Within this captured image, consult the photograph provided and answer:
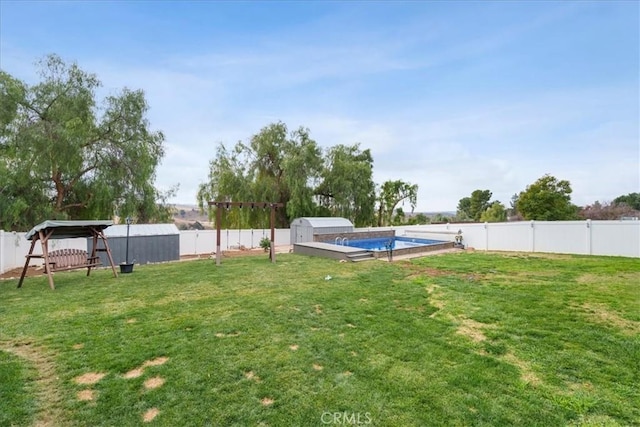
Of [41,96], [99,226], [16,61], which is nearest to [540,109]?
[99,226]

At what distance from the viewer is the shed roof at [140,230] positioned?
11.8 meters

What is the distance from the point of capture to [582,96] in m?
12.2

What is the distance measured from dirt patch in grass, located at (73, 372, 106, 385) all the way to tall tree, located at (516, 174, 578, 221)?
32.6 meters

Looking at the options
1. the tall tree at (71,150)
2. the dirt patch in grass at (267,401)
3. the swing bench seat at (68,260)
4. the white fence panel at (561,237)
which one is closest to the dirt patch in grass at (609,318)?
the dirt patch in grass at (267,401)

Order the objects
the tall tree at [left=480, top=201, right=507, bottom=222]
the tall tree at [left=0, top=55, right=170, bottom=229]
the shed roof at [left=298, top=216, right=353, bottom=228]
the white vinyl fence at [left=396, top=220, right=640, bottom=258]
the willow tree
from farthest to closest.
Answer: the tall tree at [left=480, top=201, right=507, bottom=222]
the willow tree
the shed roof at [left=298, top=216, right=353, bottom=228]
the white vinyl fence at [left=396, top=220, right=640, bottom=258]
the tall tree at [left=0, top=55, right=170, bottom=229]

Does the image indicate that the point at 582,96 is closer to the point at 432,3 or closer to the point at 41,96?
the point at 432,3

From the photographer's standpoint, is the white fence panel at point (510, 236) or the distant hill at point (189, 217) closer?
the white fence panel at point (510, 236)

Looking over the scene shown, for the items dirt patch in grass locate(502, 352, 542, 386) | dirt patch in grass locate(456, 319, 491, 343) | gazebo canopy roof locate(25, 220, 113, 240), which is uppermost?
gazebo canopy roof locate(25, 220, 113, 240)

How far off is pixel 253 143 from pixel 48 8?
35.9 ft

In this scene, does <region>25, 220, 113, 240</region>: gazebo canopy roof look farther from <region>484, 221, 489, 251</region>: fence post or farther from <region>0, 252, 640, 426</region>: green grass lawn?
<region>484, 221, 489, 251</region>: fence post

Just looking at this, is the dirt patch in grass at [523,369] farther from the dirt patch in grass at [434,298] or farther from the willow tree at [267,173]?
the willow tree at [267,173]

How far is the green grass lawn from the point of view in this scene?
250cm

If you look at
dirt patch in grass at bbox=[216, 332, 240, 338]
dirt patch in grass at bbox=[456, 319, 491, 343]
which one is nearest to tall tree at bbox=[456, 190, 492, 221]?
dirt patch in grass at bbox=[456, 319, 491, 343]

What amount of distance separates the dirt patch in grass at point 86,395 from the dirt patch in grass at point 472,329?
4.11m
